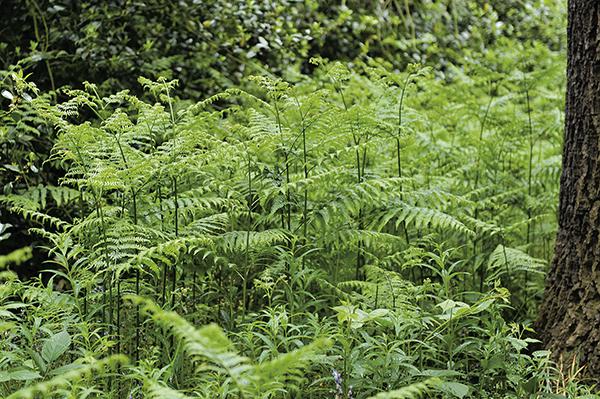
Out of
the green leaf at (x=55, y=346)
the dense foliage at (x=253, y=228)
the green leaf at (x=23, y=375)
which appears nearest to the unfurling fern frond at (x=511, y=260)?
the dense foliage at (x=253, y=228)

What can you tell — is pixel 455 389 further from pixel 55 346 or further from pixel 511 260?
pixel 55 346

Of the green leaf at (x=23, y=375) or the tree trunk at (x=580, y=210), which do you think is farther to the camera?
the tree trunk at (x=580, y=210)

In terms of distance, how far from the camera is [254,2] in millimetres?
6266

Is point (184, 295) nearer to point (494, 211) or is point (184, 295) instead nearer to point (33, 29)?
point (494, 211)

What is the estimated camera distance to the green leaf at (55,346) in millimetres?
2789

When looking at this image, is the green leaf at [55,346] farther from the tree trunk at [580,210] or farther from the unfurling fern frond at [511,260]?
the tree trunk at [580,210]

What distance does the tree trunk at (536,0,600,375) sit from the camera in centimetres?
360

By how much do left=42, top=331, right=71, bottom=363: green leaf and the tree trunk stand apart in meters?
2.34

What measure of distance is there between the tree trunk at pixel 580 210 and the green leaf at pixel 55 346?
7.69 ft

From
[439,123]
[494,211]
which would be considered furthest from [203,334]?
[439,123]

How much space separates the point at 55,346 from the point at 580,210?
2.53 meters

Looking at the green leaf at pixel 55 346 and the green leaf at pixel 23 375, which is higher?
the green leaf at pixel 23 375

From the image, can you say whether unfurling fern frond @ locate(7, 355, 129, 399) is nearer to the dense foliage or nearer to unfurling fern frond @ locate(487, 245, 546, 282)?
the dense foliage

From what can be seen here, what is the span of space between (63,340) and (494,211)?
116 inches
